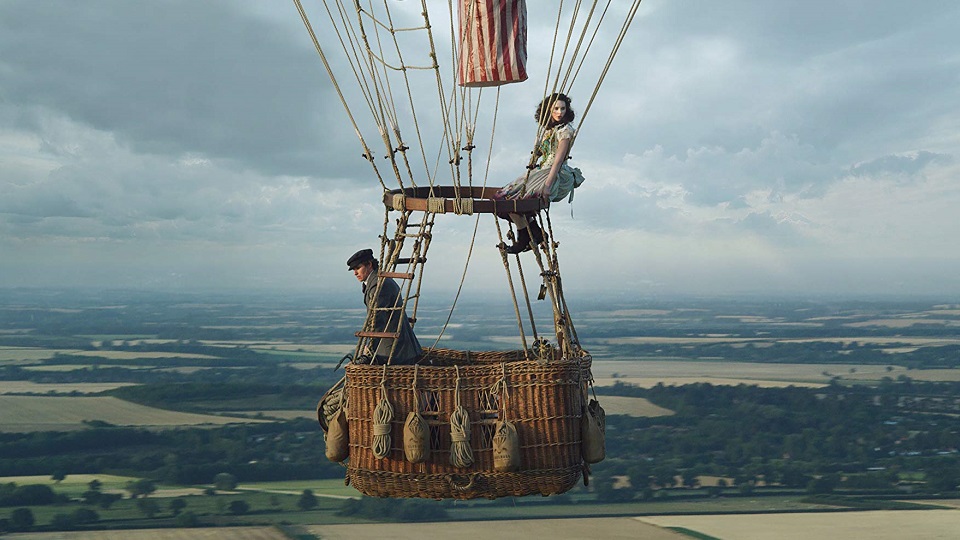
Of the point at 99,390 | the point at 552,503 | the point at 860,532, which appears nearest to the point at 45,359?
the point at 99,390

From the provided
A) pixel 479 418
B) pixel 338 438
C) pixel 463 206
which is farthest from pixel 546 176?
pixel 338 438

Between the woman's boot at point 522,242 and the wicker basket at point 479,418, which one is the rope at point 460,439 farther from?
the woman's boot at point 522,242


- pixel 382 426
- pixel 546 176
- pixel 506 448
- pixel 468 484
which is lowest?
pixel 468 484

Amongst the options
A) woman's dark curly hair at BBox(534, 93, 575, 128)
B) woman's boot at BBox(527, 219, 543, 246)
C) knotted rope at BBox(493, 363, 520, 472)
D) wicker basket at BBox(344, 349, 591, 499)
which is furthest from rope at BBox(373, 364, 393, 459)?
woman's dark curly hair at BBox(534, 93, 575, 128)

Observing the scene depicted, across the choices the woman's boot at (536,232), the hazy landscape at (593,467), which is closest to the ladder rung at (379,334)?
the woman's boot at (536,232)

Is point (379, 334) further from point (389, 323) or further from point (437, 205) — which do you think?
point (437, 205)
